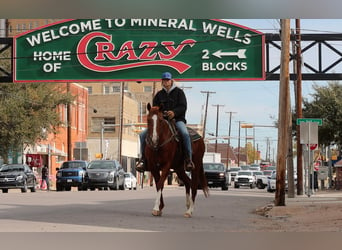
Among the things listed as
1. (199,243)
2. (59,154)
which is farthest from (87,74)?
(59,154)

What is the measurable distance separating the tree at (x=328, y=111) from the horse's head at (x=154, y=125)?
118ft

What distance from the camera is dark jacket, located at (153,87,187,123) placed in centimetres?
1692

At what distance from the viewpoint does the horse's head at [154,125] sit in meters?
16.5

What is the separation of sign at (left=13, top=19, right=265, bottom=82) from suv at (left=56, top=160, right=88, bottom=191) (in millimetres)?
15545

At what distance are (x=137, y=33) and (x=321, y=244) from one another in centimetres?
2027

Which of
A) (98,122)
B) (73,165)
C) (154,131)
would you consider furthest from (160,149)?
(98,122)

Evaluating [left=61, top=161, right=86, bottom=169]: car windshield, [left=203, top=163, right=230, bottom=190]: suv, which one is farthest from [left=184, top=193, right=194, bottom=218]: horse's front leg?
[left=203, top=163, right=230, bottom=190]: suv

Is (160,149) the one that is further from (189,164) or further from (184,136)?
(189,164)

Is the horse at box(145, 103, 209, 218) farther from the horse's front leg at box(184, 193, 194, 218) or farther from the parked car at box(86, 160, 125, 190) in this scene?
the parked car at box(86, 160, 125, 190)

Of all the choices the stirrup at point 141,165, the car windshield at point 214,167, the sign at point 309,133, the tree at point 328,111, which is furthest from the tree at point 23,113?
the stirrup at point 141,165

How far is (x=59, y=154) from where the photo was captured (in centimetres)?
7369
